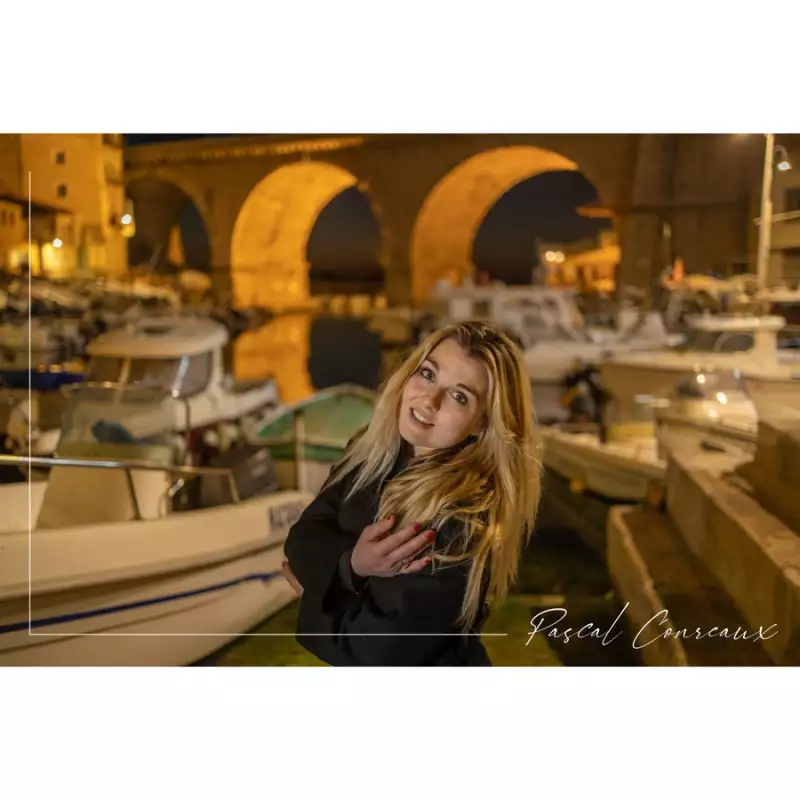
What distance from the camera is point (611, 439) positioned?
1.90 m

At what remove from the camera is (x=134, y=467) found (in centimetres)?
179

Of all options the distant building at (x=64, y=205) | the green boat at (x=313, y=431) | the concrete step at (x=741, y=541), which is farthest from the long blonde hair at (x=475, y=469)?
the distant building at (x=64, y=205)

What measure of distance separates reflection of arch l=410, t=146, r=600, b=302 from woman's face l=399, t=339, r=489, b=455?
377mm

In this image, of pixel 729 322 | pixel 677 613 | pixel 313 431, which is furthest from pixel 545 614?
pixel 729 322

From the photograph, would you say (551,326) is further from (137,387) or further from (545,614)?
(137,387)

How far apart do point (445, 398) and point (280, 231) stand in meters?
0.70

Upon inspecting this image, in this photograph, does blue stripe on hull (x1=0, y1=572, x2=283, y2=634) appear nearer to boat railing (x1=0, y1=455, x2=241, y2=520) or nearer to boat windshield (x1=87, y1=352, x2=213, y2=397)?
boat railing (x1=0, y1=455, x2=241, y2=520)

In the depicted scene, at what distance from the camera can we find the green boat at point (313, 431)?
1.73 metres

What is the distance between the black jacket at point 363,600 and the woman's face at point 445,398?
0.29 feet

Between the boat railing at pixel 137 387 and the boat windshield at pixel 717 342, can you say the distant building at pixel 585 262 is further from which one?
the boat railing at pixel 137 387

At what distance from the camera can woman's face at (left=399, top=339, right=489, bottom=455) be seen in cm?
154

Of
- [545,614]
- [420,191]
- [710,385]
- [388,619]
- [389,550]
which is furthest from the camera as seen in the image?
[420,191]

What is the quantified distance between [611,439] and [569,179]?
1.96 ft
